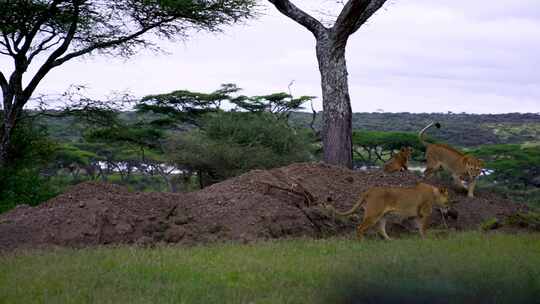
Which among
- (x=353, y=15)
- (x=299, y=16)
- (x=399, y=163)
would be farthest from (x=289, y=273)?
(x=299, y=16)

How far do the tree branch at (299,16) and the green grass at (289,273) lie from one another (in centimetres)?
668

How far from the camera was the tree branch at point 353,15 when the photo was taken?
1711 cm

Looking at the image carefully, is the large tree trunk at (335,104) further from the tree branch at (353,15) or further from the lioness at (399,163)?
the lioness at (399,163)

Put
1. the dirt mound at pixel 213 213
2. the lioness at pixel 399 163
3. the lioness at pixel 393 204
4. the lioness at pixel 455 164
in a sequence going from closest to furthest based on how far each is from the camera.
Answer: the dirt mound at pixel 213 213 < the lioness at pixel 393 204 < the lioness at pixel 455 164 < the lioness at pixel 399 163

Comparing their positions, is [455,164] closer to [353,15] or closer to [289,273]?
[353,15]

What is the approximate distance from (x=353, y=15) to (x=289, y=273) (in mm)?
8685

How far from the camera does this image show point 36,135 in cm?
2550

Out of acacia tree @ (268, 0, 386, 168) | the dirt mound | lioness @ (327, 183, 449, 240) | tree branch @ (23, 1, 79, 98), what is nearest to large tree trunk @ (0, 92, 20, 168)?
tree branch @ (23, 1, 79, 98)

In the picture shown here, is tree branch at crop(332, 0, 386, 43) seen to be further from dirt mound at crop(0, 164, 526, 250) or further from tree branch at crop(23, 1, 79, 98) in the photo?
tree branch at crop(23, 1, 79, 98)

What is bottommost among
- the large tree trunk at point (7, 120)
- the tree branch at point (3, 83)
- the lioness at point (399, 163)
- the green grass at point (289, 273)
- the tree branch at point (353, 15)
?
the green grass at point (289, 273)

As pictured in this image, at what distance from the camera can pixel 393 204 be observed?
42.0ft

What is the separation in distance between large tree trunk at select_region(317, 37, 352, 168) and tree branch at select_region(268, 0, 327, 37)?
0.30 metres

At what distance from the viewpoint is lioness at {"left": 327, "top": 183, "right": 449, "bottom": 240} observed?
12.7 m

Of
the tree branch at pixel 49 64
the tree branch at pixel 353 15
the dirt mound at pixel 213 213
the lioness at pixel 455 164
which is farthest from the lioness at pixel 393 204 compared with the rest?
the tree branch at pixel 49 64
